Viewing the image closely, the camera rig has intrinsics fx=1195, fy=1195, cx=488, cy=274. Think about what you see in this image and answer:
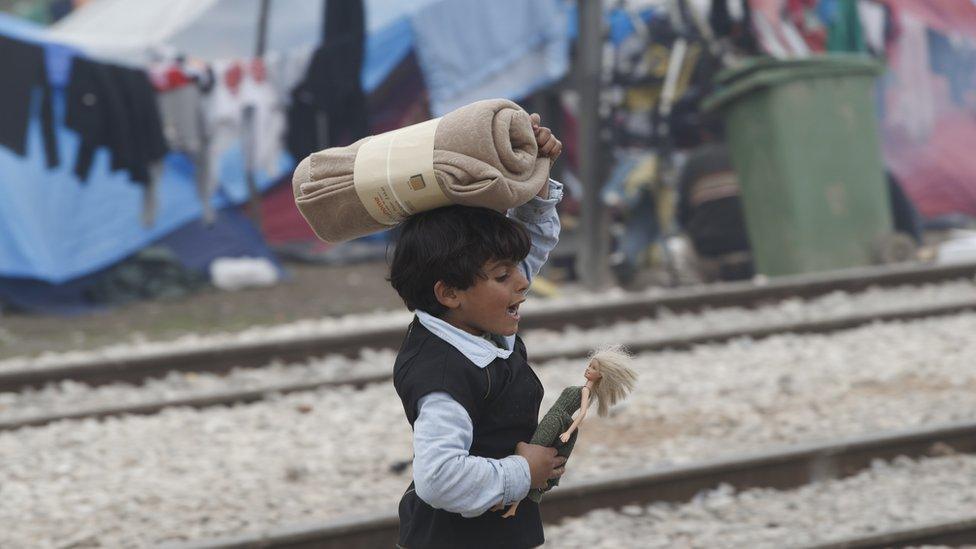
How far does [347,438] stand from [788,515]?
7.03ft

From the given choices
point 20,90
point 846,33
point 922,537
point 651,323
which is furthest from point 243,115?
point 922,537

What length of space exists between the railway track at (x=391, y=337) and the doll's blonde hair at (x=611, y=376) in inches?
195

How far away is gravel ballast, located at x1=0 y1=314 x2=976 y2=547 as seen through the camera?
15.1 ft

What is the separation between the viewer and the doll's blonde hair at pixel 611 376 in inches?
90.1

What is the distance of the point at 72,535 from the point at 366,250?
28.1 feet

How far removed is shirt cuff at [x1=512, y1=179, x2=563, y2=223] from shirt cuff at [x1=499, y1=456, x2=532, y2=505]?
525 millimetres

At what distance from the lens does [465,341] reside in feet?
7.30

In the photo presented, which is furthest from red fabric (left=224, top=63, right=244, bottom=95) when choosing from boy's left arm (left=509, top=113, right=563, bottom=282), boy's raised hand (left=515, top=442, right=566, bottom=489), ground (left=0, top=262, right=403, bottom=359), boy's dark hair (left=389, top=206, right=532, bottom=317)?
boy's raised hand (left=515, top=442, right=566, bottom=489)

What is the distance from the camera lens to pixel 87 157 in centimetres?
1142

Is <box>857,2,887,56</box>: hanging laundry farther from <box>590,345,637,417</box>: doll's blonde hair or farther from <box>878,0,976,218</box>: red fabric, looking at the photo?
<box>590,345,637,417</box>: doll's blonde hair

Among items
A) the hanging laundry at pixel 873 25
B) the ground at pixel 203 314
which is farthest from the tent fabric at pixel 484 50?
the hanging laundry at pixel 873 25

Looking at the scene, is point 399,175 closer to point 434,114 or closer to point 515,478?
point 515,478

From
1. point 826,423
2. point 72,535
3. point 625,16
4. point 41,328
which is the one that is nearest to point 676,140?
point 625,16

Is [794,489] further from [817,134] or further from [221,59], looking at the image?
[221,59]
